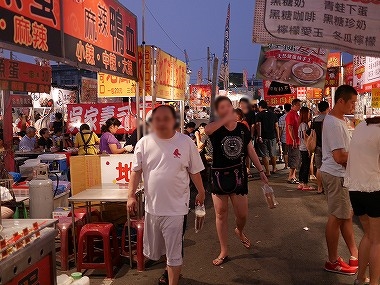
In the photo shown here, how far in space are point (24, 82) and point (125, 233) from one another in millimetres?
7613

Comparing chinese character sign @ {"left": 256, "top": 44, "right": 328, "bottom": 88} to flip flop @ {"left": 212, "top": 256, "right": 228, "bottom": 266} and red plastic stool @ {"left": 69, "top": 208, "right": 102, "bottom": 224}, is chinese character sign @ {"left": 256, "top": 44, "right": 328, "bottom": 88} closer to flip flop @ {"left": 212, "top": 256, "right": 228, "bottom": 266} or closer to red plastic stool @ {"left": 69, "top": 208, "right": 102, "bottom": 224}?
red plastic stool @ {"left": 69, "top": 208, "right": 102, "bottom": 224}

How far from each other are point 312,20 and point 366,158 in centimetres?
147

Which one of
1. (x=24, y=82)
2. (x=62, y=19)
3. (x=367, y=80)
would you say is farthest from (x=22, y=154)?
(x=367, y=80)

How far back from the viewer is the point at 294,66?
10164 millimetres

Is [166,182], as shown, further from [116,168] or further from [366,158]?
[116,168]

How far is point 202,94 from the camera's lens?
116ft

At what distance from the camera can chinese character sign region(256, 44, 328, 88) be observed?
993 cm

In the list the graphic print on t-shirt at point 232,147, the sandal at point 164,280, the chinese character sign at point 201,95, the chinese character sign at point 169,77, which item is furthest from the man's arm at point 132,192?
the chinese character sign at point 201,95

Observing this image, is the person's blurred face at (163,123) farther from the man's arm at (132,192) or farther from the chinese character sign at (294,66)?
the chinese character sign at (294,66)

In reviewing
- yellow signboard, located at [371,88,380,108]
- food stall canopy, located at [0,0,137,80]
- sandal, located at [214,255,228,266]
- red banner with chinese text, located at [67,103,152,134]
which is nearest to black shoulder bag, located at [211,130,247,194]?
sandal, located at [214,255,228,266]

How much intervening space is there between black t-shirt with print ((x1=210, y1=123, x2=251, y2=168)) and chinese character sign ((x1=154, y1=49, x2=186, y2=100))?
304 cm

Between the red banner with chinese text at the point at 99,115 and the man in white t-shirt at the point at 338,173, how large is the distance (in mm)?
8766

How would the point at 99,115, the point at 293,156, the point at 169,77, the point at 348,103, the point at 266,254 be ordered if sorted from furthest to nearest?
the point at 99,115, the point at 293,156, the point at 169,77, the point at 266,254, the point at 348,103

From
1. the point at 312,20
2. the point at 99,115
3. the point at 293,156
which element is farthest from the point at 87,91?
the point at 312,20
